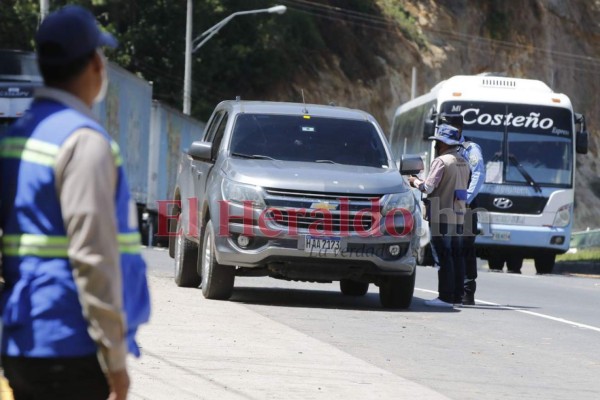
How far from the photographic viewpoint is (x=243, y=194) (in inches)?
521

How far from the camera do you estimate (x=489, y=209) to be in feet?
89.7

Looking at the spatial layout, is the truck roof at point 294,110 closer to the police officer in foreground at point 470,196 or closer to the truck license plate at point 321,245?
the police officer in foreground at point 470,196

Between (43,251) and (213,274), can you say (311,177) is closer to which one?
(213,274)

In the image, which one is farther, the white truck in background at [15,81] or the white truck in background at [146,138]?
the white truck in background at [146,138]

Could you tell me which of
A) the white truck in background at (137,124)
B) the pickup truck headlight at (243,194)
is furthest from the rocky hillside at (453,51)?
the pickup truck headlight at (243,194)

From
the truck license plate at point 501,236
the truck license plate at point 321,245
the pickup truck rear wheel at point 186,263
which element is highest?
the truck license plate at point 321,245

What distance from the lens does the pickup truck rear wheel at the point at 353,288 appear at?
52.0ft

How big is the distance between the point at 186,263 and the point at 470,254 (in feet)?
9.66

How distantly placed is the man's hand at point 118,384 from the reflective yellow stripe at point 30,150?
0.56 meters

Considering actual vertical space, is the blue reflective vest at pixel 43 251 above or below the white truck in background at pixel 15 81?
above

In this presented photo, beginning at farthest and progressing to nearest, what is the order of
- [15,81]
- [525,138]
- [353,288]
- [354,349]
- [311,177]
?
1. [15,81]
2. [525,138]
3. [353,288]
4. [311,177]
5. [354,349]

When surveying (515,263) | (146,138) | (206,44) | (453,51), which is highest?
(206,44)

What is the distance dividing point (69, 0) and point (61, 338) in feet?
155

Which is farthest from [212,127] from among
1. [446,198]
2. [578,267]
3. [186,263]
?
[578,267]
